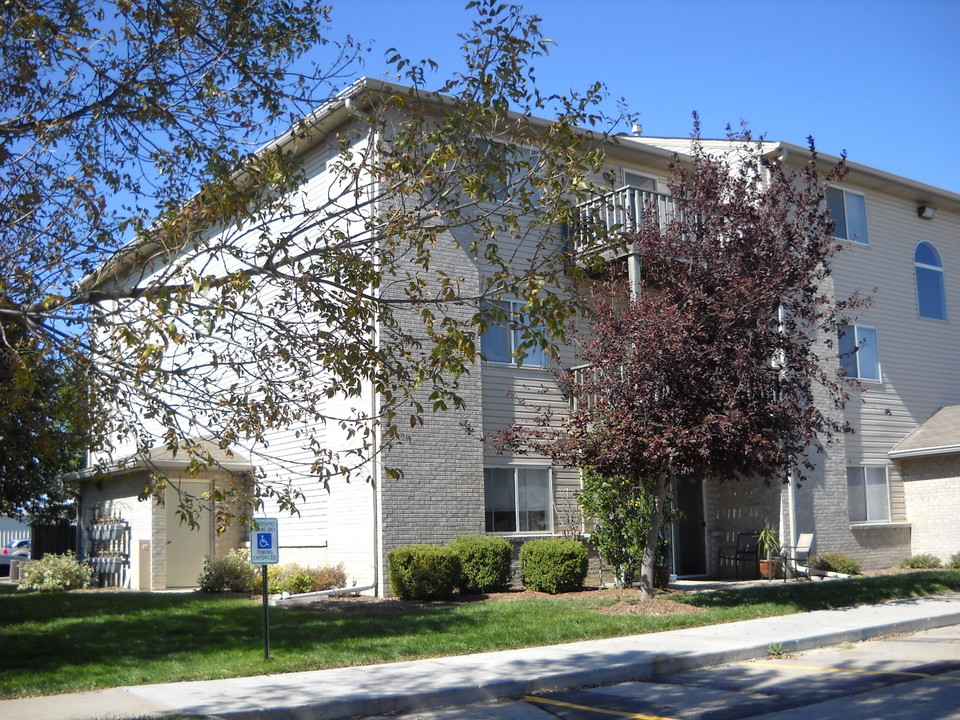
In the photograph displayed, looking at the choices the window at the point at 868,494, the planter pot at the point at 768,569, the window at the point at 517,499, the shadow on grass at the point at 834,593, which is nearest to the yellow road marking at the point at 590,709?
the shadow on grass at the point at 834,593

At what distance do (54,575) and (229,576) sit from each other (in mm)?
5044

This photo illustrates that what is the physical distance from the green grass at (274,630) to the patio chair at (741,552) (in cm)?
320

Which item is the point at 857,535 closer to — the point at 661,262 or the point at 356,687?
the point at 661,262

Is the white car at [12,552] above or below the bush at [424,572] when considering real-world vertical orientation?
below

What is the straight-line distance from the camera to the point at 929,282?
26234 millimetres

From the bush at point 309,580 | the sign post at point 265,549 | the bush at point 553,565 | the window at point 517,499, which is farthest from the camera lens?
the window at point 517,499

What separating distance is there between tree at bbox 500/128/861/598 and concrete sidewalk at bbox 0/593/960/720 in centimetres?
263

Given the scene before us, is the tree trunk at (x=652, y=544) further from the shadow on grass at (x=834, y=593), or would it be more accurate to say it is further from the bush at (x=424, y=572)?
the bush at (x=424, y=572)

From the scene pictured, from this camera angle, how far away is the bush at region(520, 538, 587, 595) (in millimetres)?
17969

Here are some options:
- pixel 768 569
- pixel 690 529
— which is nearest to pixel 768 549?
pixel 768 569

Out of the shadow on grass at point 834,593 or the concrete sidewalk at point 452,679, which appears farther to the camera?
the shadow on grass at point 834,593

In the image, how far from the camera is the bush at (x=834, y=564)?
70.7 feet

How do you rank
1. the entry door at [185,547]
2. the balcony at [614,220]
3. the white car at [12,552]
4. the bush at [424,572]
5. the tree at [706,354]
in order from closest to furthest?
Result: the balcony at [614,220]
the tree at [706,354]
the bush at [424,572]
the entry door at [185,547]
the white car at [12,552]

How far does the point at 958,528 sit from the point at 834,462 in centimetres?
366
